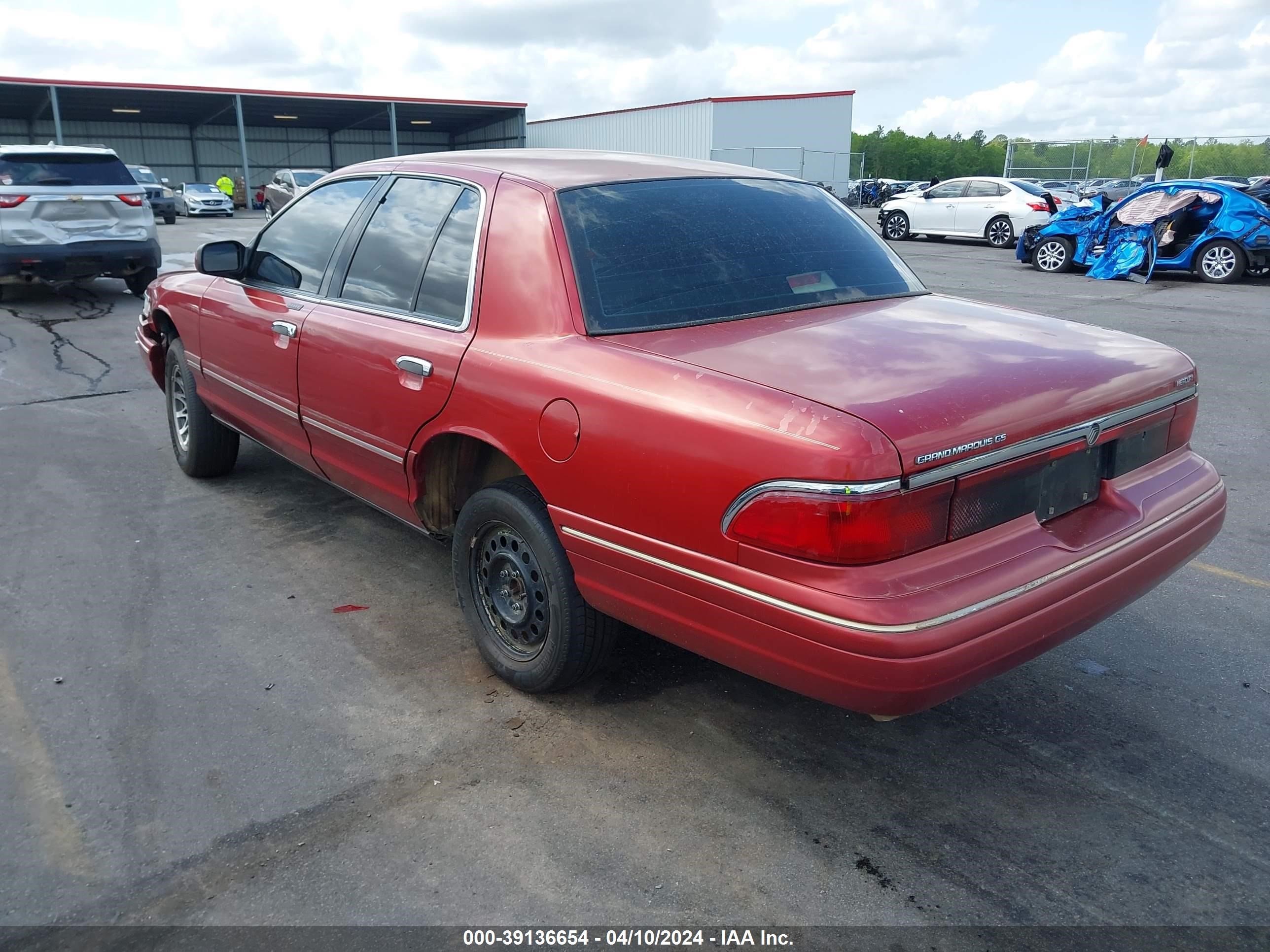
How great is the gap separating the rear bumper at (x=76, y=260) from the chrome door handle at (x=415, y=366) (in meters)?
10.0

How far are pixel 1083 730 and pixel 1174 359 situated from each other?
123 centimetres

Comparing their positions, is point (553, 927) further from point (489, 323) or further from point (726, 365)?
point (489, 323)

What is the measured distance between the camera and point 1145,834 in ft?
8.73

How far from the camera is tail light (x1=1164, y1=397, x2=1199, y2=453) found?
3.17 meters

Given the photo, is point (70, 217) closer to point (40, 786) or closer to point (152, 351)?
point (152, 351)

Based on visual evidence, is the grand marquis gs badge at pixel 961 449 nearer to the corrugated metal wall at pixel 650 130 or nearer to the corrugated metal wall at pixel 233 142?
the corrugated metal wall at pixel 650 130

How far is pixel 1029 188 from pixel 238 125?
37029 mm

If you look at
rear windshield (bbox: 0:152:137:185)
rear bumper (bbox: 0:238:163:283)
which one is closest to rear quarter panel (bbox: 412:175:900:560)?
rear bumper (bbox: 0:238:163:283)

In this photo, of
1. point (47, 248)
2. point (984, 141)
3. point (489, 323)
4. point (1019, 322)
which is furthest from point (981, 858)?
point (984, 141)

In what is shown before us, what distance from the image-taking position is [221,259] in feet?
15.1

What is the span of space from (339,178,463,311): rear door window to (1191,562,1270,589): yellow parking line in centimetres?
362

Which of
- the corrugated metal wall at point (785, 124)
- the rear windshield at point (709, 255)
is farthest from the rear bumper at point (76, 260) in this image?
the corrugated metal wall at point (785, 124)

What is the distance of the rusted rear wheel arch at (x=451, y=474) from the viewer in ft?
11.1

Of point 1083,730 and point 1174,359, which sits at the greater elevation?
point 1174,359
